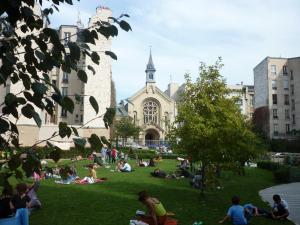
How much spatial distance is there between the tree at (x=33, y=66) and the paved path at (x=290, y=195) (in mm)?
12363

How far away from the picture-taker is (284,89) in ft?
257

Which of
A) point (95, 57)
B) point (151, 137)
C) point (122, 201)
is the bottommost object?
point (122, 201)

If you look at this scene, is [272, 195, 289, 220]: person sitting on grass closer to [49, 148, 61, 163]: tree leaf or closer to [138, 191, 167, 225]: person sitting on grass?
[138, 191, 167, 225]: person sitting on grass

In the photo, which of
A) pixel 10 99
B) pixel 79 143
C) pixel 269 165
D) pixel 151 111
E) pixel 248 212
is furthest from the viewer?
pixel 151 111

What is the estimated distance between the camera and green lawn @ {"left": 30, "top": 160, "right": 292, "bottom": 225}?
42.3 ft

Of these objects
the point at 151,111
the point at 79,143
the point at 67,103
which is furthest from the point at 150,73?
the point at 79,143

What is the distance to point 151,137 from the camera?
92.7 meters

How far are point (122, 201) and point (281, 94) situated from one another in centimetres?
6820

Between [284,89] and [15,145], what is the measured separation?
262ft

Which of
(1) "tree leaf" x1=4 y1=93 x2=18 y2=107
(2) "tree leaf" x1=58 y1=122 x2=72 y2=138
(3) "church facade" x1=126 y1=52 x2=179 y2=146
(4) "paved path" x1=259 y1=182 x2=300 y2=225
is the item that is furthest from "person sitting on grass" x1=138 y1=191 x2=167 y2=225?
(3) "church facade" x1=126 y1=52 x2=179 y2=146

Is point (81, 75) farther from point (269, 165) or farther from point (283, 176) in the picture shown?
point (269, 165)

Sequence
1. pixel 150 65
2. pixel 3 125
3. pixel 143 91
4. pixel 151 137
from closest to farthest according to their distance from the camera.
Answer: pixel 3 125
pixel 151 137
pixel 143 91
pixel 150 65

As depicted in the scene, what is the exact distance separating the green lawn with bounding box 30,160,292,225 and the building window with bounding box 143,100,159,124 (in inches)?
2768

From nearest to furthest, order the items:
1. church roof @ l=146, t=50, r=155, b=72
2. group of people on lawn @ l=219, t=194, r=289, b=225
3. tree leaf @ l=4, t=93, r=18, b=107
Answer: tree leaf @ l=4, t=93, r=18, b=107 < group of people on lawn @ l=219, t=194, r=289, b=225 < church roof @ l=146, t=50, r=155, b=72
